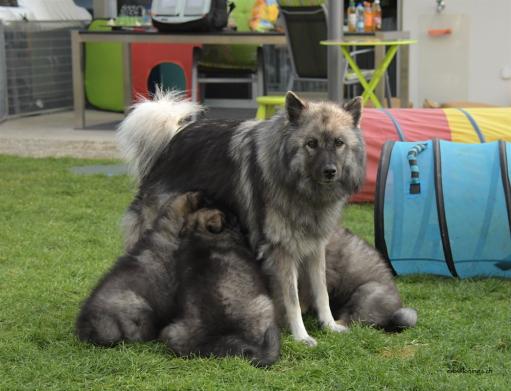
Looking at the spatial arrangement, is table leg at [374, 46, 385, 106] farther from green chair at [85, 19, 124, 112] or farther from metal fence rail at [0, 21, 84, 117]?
metal fence rail at [0, 21, 84, 117]

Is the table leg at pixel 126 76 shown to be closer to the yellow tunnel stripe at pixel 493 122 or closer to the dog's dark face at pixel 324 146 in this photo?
Result: the yellow tunnel stripe at pixel 493 122

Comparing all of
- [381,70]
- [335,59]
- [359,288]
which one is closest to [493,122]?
[335,59]

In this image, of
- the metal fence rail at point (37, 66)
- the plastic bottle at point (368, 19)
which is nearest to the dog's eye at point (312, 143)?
the plastic bottle at point (368, 19)

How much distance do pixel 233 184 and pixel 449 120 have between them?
11.6ft

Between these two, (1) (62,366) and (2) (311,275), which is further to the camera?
(2) (311,275)

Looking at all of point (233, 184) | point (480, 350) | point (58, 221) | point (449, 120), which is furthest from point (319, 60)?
point (480, 350)

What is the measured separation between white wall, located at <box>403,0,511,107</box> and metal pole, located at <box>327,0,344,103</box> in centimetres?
337

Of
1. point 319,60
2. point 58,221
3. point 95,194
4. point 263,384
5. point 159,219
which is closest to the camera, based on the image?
point 263,384

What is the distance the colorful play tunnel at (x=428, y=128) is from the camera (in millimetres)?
7746

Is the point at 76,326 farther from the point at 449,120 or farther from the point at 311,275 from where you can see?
the point at 449,120

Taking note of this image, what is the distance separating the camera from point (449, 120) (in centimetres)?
798

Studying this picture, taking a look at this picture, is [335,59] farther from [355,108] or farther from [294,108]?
[294,108]

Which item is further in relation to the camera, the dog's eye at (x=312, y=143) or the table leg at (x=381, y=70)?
the table leg at (x=381, y=70)

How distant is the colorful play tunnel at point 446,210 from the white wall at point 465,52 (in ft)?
20.1
